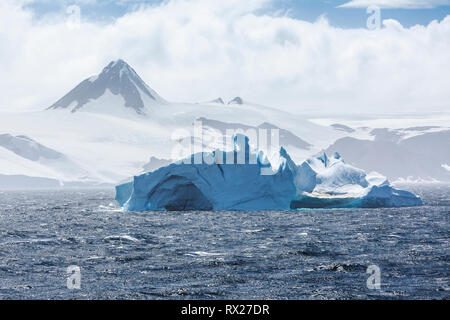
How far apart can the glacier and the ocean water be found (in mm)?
6149

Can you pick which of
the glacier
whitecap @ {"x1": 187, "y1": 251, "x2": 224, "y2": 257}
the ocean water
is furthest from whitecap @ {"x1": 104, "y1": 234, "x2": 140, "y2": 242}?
the glacier

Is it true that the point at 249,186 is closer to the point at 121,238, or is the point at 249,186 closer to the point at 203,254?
the point at 121,238

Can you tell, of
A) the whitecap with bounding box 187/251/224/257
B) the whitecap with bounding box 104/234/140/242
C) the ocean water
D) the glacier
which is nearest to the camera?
the ocean water

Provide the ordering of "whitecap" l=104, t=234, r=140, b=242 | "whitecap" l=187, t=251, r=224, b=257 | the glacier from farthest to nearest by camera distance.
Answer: the glacier
"whitecap" l=104, t=234, r=140, b=242
"whitecap" l=187, t=251, r=224, b=257

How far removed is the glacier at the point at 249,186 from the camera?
45.2m

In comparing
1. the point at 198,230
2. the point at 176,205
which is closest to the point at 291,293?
the point at 198,230

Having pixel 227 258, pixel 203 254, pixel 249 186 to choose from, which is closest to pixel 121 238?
pixel 203 254

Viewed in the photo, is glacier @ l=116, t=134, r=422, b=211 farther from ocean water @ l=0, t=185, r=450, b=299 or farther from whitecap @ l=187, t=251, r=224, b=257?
whitecap @ l=187, t=251, r=224, b=257

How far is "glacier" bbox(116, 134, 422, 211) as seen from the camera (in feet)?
148

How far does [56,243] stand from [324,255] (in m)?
11.2

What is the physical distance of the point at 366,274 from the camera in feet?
66.9

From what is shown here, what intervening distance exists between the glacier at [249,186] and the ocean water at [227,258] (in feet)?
20.2
